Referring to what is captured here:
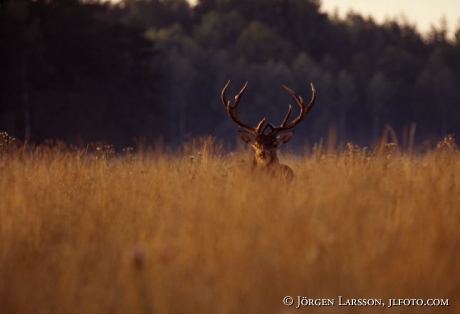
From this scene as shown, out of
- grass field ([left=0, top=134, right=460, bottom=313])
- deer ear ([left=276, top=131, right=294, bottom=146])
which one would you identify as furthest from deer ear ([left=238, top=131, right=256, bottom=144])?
grass field ([left=0, top=134, right=460, bottom=313])

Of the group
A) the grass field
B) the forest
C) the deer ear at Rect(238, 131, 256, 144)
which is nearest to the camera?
the grass field

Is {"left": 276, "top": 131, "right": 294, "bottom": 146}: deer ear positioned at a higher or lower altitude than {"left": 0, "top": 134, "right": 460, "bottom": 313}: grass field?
higher

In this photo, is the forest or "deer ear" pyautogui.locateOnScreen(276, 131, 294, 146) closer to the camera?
"deer ear" pyautogui.locateOnScreen(276, 131, 294, 146)

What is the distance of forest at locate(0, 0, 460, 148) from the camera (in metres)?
38.6

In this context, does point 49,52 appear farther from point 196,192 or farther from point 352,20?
point 352,20

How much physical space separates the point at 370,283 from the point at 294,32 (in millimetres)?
82537

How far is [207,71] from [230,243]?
Result: 209 ft

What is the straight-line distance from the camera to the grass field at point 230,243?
211 inches

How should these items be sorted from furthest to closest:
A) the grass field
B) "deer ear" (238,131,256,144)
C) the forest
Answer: the forest
"deer ear" (238,131,256,144)
the grass field

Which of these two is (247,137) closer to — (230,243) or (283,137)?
(283,137)

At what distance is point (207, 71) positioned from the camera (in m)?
69.3

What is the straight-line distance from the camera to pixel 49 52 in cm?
4072

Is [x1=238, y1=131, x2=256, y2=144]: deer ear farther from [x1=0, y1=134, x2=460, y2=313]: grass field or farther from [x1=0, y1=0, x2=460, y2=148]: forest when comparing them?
[x1=0, y1=0, x2=460, y2=148]: forest

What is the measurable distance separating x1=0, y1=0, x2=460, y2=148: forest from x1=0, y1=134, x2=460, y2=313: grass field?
914cm
